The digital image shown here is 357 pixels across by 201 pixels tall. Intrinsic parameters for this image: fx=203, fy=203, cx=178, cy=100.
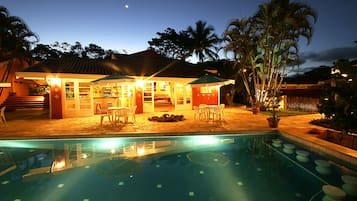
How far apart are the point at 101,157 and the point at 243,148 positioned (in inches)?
183

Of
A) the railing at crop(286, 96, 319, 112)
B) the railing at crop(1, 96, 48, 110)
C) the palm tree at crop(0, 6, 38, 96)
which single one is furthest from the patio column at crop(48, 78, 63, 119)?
the railing at crop(286, 96, 319, 112)

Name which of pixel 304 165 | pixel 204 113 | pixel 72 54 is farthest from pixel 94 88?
pixel 72 54

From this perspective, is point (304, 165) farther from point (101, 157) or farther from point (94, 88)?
point (94, 88)

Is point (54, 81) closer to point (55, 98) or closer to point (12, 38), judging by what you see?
point (55, 98)

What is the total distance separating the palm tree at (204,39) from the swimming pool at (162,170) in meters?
21.2

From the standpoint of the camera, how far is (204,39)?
2730 centimetres

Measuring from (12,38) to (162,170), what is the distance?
1703 cm

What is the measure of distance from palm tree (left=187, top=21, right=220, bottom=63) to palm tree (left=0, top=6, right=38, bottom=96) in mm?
17973

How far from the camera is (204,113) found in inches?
436

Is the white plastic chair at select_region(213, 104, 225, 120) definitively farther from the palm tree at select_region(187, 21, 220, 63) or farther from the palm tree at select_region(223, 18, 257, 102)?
the palm tree at select_region(187, 21, 220, 63)

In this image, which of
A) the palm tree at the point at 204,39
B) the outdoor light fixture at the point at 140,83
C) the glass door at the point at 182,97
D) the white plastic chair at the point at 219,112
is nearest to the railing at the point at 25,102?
the outdoor light fixture at the point at 140,83

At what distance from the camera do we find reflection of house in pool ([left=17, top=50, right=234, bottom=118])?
1195 cm

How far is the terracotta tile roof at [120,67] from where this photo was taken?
12612 millimetres

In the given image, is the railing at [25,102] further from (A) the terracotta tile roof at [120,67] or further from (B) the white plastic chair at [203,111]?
(B) the white plastic chair at [203,111]
